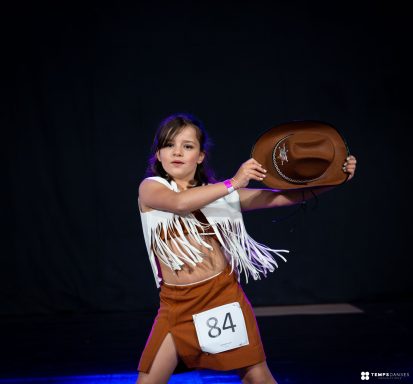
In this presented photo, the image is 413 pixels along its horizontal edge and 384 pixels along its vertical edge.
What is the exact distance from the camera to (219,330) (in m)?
1.92

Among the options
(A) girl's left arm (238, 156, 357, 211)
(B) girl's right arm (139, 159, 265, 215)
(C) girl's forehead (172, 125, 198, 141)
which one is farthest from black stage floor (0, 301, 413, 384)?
(C) girl's forehead (172, 125, 198, 141)

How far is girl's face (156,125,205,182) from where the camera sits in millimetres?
2141

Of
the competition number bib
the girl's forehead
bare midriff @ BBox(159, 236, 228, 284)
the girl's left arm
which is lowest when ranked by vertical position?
the competition number bib

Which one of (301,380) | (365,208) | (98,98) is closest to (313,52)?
(365,208)

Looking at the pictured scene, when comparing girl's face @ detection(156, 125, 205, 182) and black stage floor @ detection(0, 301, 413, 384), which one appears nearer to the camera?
girl's face @ detection(156, 125, 205, 182)

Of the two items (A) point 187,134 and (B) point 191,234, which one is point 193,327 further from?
(A) point 187,134

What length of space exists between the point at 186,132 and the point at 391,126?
12.9ft

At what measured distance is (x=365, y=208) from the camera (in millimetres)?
5535

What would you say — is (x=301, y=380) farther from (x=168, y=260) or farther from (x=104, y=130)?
(x=104, y=130)

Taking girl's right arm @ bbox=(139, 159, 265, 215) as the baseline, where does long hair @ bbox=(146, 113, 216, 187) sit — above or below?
above

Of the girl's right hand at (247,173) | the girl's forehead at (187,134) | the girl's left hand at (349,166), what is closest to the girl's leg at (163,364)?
the girl's right hand at (247,173)

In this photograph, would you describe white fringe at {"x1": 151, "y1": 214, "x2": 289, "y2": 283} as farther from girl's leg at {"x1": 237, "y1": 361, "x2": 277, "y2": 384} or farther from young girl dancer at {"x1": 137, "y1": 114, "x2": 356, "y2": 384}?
girl's leg at {"x1": 237, "y1": 361, "x2": 277, "y2": 384}

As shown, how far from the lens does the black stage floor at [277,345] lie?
10.1 feet

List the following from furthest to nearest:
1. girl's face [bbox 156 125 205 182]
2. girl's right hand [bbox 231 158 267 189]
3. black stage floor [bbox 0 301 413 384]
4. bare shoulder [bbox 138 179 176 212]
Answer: black stage floor [bbox 0 301 413 384] < girl's face [bbox 156 125 205 182] < bare shoulder [bbox 138 179 176 212] < girl's right hand [bbox 231 158 267 189]
